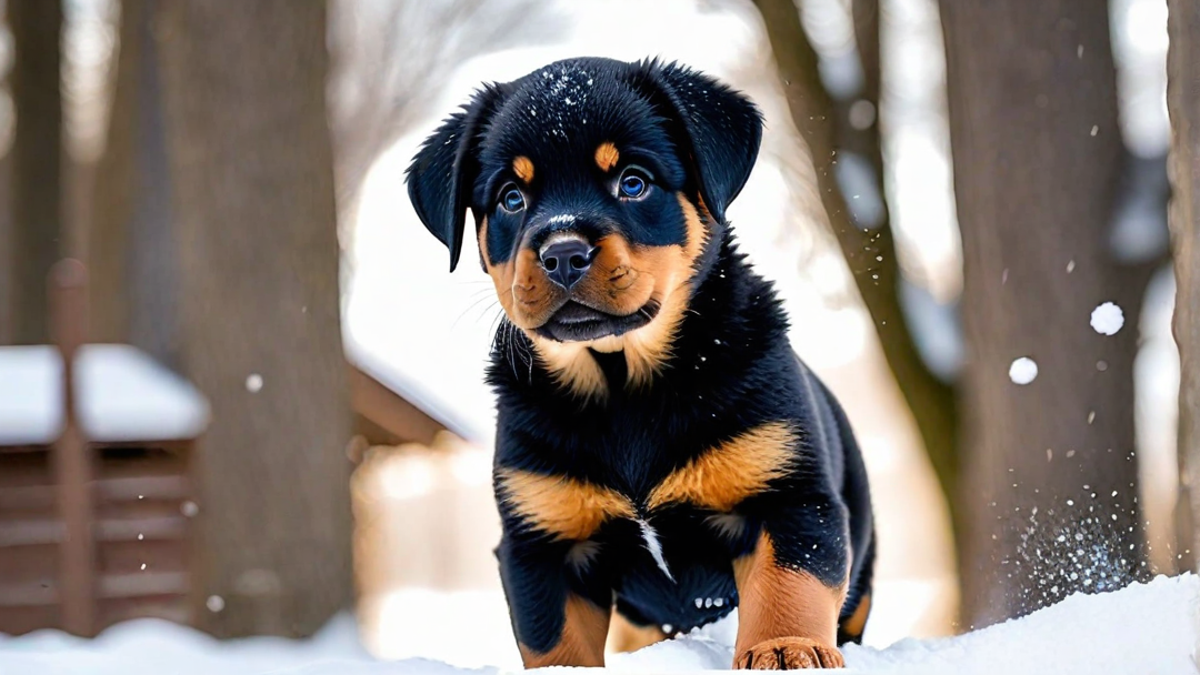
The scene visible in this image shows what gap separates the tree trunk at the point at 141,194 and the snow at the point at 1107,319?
4.29 meters

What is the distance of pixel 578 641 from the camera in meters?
2.97

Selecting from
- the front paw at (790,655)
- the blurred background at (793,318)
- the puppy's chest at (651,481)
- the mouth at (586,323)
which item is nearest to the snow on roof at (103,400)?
the blurred background at (793,318)

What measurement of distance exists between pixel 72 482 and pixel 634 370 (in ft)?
15.3

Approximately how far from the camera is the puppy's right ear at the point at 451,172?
309 cm

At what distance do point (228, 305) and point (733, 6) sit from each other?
3.42 m

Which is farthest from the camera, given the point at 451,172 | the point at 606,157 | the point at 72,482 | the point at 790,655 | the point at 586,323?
the point at 72,482

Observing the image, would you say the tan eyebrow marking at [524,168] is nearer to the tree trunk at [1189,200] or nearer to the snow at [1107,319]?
the tree trunk at [1189,200]

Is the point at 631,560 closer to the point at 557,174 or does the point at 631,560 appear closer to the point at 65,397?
the point at 557,174

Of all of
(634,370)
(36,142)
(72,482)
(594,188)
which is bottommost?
(72,482)

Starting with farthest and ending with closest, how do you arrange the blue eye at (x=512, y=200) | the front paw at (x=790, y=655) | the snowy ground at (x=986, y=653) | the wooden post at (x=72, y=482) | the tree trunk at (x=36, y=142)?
the tree trunk at (x=36, y=142), the wooden post at (x=72, y=482), the blue eye at (x=512, y=200), the front paw at (x=790, y=655), the snowy ground at (x=986, y=653)

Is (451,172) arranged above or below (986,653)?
above

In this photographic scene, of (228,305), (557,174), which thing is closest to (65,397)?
(228,305)

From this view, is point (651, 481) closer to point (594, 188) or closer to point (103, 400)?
point (594, 188)

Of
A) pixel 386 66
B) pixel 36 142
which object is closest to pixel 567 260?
pixel 386 66
